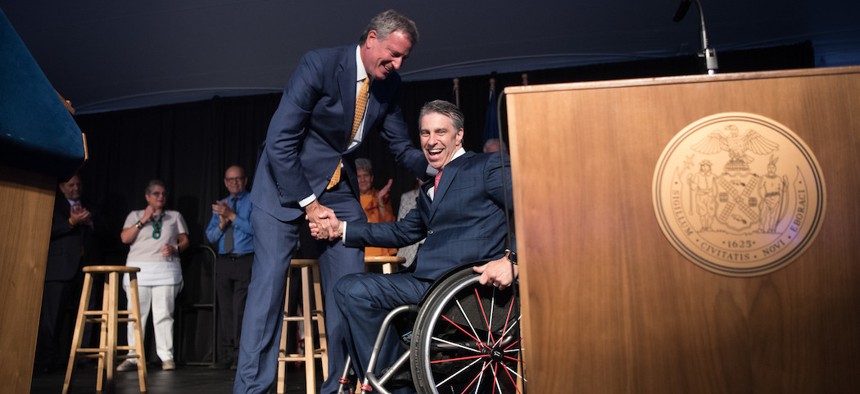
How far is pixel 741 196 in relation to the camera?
1.07 meters

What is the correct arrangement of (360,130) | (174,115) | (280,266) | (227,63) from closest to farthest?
(280,266) → (360,130) → (227,63) → (174,115)

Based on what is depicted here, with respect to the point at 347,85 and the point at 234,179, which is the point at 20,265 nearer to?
the point at 347,85

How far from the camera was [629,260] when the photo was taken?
109cm

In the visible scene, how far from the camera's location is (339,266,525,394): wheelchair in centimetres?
171

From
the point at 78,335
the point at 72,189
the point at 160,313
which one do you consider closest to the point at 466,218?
the point at 78,335

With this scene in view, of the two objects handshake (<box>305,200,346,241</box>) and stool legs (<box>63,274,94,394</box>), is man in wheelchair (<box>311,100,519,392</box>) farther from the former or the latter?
stool legs (<box>63,274,94,394</box>)

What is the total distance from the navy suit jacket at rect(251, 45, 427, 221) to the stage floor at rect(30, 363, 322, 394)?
1644mm

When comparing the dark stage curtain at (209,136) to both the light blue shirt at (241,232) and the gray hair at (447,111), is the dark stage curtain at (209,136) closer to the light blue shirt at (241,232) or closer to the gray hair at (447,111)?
the light blue shirt at (241,232)

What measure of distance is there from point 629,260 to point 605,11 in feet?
12.9

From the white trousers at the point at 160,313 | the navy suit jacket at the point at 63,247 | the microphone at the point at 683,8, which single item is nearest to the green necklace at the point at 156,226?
the white trousers at the point at 160,313

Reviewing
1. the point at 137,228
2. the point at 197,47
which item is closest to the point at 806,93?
the point at 197,47

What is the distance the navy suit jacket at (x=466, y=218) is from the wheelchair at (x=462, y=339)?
12 centimetres

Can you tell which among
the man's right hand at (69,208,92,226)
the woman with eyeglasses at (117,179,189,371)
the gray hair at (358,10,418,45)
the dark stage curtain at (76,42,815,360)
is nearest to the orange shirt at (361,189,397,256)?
the dark stage curtain at (76,42,815,360)

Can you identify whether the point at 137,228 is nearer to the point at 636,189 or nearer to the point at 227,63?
the point at 227,63
